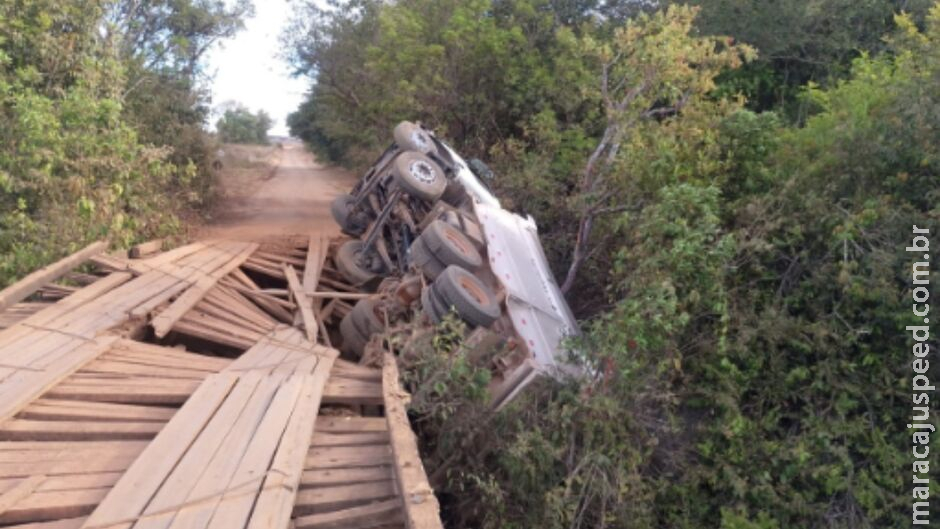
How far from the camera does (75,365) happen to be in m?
4.74

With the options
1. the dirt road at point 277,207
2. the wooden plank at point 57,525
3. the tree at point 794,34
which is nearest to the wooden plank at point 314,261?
the dirt road at point 277,207

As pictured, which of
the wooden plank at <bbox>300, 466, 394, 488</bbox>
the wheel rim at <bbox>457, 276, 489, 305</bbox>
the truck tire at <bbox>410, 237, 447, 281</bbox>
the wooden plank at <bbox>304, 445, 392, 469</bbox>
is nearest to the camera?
the wooden plank at <bbox>300, 466, 394, 488</bbox>

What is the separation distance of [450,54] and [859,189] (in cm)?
881

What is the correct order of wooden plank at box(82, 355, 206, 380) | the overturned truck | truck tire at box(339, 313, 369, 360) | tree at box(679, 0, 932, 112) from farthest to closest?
1. tree at box(679, 0, 932, 112)
2. truck tire at box(339, 313, 369, 360)
3. the overturned truck
4. wooden plank at box(82, 355, 206, 380)

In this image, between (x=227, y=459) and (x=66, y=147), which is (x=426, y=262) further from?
(x=66, y=147)

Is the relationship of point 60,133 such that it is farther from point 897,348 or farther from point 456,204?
point 897,348

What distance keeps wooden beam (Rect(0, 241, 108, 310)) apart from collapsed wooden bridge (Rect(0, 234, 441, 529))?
0.06ft

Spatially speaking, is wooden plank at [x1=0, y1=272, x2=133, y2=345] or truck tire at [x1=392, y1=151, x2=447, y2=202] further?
truck tire at [x1=392, y1=151, x2=447, y2=202]

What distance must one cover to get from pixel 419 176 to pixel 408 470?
579cm

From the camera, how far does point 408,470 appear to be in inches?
140

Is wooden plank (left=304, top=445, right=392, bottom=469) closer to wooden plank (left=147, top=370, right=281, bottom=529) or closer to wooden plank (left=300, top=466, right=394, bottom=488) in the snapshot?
wooden plank (left=300, top=466, right=394, bottom=488)

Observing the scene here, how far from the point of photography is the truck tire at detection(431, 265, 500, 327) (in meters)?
6.03
